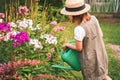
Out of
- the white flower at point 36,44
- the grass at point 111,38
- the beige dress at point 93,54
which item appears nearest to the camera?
the beige dress at point 93,54

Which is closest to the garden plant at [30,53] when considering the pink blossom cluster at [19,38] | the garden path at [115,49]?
the pink blossom cluster at [19,38]

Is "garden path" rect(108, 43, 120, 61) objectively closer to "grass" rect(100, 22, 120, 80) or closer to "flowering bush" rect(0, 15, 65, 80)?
"grass" rect(100, 22, 120, 80)

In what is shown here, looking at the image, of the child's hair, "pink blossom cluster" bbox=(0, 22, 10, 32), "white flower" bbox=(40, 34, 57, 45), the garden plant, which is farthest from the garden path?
the child's hair

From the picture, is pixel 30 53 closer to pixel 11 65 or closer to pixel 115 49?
pixel 11 65

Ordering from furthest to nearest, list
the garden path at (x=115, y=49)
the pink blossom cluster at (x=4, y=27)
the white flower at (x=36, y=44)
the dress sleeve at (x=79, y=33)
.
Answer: the garden path at (x=115, y=49) → the pink blossom cluster at (x=4, y=27) → the white flower at (x=36, y=44) → the dress sleeve at (x=79, y=33)

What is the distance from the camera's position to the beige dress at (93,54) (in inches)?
218

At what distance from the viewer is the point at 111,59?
8.66m

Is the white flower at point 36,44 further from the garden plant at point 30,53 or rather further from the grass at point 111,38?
the grass at point 111,38

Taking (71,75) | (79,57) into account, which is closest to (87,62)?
(79,57)

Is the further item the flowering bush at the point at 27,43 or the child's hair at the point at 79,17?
the flowering bush at the point at 27,43

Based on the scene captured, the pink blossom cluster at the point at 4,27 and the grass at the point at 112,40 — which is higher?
the pink blossom cluster at the point at 4,27

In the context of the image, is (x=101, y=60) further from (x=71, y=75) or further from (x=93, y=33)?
(x=71, y=75)

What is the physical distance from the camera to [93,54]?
5.61 metres

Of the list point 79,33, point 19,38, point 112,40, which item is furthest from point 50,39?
point 112,40
